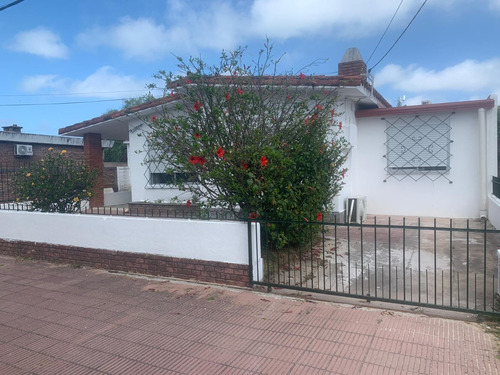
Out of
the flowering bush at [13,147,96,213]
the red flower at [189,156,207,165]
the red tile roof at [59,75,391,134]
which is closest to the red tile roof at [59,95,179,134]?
the red tile roof at [59,75,391,134]

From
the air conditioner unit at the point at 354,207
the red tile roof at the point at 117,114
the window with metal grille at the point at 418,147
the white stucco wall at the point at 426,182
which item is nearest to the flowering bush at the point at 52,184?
the red tile roof at the point at 117,114

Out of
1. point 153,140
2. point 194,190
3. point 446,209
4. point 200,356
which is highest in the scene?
point 153,140

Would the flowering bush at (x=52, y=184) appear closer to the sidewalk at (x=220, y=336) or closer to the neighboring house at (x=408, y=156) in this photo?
the neighboring house at (x=408, y=156)

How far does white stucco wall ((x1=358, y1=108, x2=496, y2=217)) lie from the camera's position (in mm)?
10023

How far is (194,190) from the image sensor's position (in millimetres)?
6258

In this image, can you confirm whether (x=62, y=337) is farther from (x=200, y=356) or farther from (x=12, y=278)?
(x=12, y=278)

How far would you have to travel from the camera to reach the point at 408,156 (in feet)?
34.6

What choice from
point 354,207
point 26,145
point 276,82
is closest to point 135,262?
point 276,82

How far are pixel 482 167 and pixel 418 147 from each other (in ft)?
4.91

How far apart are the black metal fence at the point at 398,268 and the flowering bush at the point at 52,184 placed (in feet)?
16.3

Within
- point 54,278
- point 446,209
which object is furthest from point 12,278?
point 446,209

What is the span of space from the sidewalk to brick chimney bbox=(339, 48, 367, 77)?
7949mm

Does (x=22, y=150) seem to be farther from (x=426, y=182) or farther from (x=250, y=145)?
(x=426, y=182)

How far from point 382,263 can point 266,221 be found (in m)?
2.19
